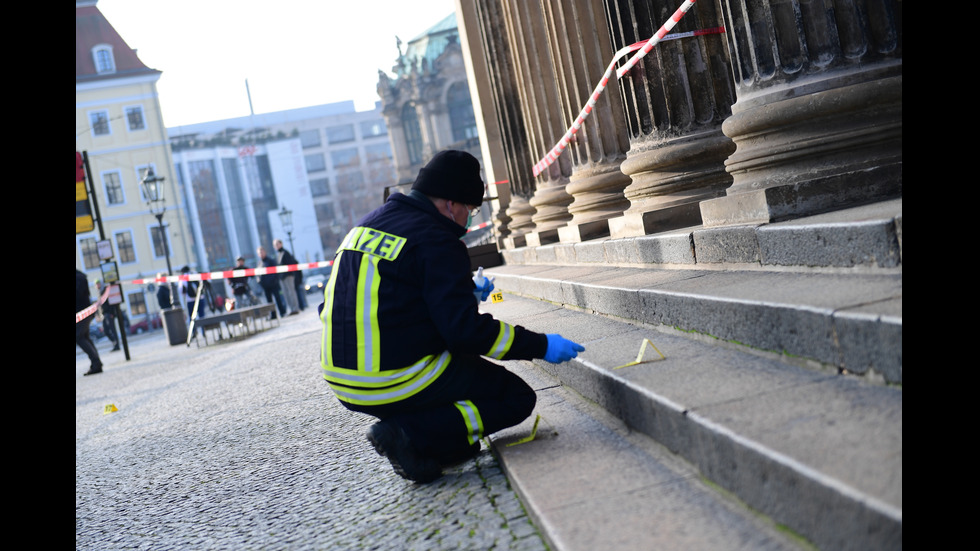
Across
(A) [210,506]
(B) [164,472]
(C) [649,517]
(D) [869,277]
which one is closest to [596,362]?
(D) [869,277]

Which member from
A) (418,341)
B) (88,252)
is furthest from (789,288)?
(88,252)

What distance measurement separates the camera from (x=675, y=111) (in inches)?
251

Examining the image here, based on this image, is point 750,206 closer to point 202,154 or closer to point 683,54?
point 683,54

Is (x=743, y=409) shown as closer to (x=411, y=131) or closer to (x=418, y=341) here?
(x=418, y=341)

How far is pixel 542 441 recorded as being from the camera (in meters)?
3.63

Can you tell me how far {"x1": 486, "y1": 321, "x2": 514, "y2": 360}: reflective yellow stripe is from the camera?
11.5 feet

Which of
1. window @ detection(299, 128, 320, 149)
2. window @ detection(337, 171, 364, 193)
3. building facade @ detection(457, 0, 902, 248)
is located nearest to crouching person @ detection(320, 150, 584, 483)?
building facade @ detection(457, 0, 902, 248)

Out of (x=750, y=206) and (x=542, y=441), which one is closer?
(x=542, y=441)

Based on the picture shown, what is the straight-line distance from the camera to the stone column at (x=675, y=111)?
6066 millimetres

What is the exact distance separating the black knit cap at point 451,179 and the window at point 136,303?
158 feet

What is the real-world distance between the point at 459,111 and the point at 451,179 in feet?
194

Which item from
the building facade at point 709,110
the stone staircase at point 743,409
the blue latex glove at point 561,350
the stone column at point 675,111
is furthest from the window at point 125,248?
the blue latex glove at point 561,350

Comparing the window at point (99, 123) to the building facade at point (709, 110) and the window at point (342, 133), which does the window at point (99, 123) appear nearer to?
the window at point (342, 133)
